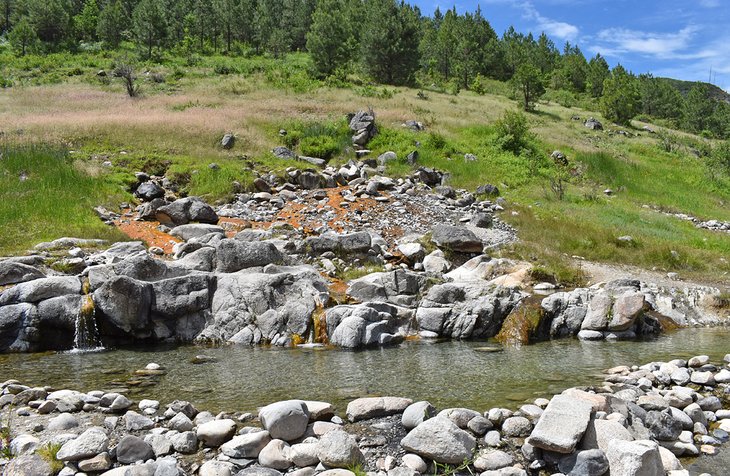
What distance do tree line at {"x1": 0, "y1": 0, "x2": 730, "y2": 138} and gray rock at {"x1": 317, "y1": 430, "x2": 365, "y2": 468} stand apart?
53160 millimetres

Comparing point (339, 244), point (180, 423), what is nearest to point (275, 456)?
point (180, 423)

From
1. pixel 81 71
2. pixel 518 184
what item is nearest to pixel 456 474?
pixel 518 184

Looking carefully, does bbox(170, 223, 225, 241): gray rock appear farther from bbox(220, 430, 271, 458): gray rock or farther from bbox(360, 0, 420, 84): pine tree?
bbox(360, 0, 420, 84): pine tree

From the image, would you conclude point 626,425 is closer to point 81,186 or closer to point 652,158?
point 81,186

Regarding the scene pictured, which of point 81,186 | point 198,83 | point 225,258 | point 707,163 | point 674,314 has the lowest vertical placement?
point 674,314

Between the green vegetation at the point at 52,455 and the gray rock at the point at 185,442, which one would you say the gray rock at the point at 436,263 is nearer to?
the gray rock at the point at 185,442

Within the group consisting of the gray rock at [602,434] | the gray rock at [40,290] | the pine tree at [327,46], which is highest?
the pine tree at [327,46]

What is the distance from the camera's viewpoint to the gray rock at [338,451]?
5.64m

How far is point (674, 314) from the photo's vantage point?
14789mm

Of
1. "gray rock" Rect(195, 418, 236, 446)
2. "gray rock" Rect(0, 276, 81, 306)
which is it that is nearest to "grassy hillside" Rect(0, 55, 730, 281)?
"gray rock" Rect(0, 276, 81, 306)

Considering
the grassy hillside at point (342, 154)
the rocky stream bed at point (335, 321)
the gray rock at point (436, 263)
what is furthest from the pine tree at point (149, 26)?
the gray rock at point (436, 263)

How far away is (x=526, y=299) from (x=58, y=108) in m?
38.2

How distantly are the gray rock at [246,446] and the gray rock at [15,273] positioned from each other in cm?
983

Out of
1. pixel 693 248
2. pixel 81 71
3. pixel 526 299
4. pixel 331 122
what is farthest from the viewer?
pixel 81 71
